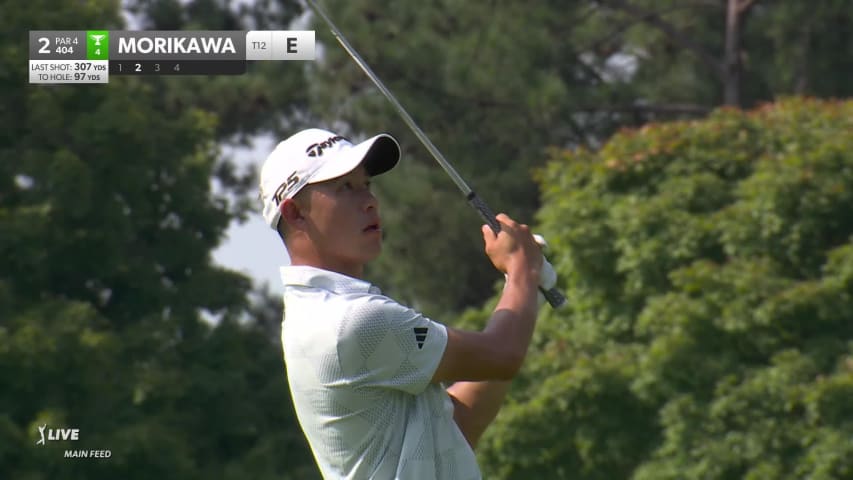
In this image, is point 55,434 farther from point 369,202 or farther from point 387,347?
point 387,347

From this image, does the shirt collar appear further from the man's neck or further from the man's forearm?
the man's forearm

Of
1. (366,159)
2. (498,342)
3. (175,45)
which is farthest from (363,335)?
(175,45)

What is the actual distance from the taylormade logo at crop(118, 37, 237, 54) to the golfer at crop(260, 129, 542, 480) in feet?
31.5

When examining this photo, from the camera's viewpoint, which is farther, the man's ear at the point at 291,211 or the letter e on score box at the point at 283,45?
the letter e on score box at the point at 283,45

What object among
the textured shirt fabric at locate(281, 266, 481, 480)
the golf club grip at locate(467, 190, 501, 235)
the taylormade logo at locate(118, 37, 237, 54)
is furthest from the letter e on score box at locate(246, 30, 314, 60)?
the textured shirt fabric at locate(281, 266, 481, 480)

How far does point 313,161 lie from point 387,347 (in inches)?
17.9

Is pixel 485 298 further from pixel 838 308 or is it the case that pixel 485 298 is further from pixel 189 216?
pixel 838 308

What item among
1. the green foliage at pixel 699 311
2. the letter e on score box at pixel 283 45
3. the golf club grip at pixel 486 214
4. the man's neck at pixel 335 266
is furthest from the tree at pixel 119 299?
the man's neck at pixel 335 266

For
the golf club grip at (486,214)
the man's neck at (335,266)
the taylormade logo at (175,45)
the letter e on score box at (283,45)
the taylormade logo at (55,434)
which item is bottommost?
the taylormade logo at (55,434)

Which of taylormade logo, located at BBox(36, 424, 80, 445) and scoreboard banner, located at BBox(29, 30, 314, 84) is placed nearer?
scoreboard banner, located at BBox(29, 30, 314, 84)

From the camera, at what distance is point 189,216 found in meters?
17.6

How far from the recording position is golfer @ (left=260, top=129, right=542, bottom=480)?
132 inches

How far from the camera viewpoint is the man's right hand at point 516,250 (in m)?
3.55

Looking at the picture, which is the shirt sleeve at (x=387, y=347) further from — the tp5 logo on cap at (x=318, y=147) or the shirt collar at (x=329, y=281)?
the tp5 logo on cap at (x=318, y=147)
